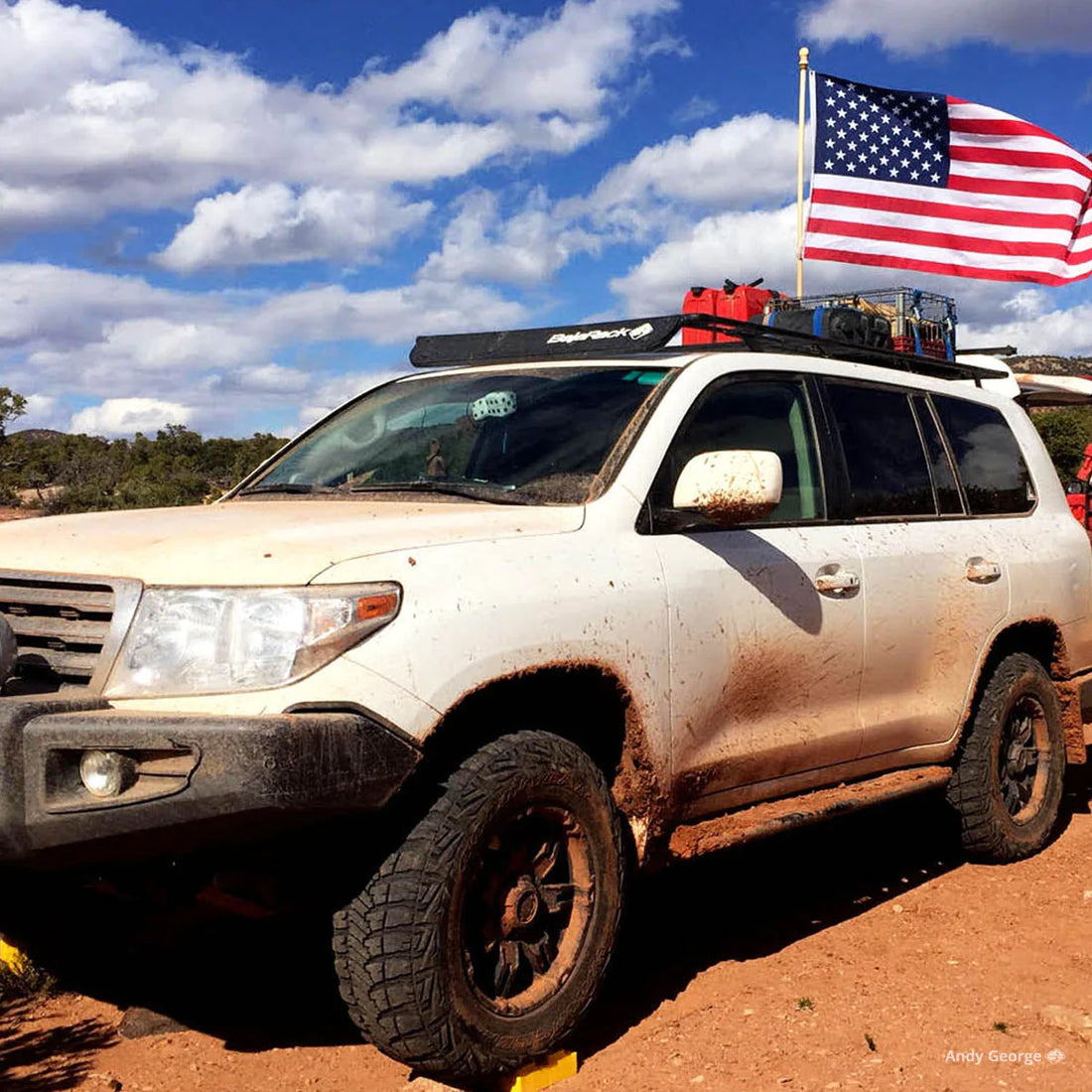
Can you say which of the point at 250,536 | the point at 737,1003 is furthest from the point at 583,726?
the point at 250,536

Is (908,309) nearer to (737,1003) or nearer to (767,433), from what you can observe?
(767,433)

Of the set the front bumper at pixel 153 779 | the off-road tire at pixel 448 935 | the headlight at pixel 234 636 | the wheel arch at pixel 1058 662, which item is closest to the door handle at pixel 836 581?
the off-road tire at pixel 448 935

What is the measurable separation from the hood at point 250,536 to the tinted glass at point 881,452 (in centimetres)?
146

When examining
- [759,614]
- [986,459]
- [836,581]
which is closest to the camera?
[759,614]

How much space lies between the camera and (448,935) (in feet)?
9.95

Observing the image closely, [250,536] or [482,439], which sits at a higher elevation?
[482,439]

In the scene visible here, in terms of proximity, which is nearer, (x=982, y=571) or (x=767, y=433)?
(x=767, y=433)

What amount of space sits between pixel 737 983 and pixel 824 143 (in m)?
8.31

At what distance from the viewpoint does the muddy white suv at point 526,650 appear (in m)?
2.82

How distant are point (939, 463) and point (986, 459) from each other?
0.45 meters

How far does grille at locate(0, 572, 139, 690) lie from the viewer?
298 centimetres

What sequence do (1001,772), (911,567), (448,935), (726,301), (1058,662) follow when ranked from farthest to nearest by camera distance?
(726,301) < (1058,662) < (1001,772) < (911,567) < (448,935)

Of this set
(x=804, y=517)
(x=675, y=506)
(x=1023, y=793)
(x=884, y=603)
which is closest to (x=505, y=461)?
(x=675, y=506)

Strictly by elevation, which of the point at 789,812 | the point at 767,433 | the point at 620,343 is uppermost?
the point at 620,343
